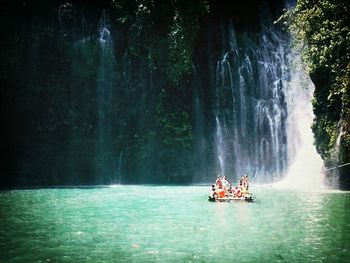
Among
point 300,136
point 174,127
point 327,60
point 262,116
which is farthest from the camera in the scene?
point 262,116

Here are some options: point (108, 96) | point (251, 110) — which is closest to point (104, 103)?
point (108, 96)

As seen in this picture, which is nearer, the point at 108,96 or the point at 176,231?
the point at 176,231

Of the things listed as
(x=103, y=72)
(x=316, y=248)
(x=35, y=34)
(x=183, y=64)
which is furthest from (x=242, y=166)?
(x=316, y=248)

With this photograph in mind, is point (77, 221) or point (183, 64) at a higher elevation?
point (183, 64)

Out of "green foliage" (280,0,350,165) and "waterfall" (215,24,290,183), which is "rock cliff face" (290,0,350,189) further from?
"waterfall" (215,24,290,183)

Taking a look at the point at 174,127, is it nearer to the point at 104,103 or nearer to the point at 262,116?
the point at 104,103

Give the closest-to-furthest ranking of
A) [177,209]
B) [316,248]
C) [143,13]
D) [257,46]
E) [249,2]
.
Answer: [316,248] < [177,209] < [143,13] < [257,46] < [249,2]

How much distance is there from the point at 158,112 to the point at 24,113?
1226 centimetres

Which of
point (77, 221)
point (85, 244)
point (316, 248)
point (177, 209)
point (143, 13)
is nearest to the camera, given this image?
point (316, 248)

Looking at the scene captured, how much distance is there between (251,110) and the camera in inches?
1484

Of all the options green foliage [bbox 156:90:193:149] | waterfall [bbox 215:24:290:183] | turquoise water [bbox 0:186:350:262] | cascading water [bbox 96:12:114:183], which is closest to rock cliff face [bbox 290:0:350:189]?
turquoise water [bbox 0:186:350:262]

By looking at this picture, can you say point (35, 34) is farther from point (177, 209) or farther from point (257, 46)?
point (177, 209)

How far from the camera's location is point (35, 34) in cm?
3781

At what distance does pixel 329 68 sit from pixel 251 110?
11954 mm
